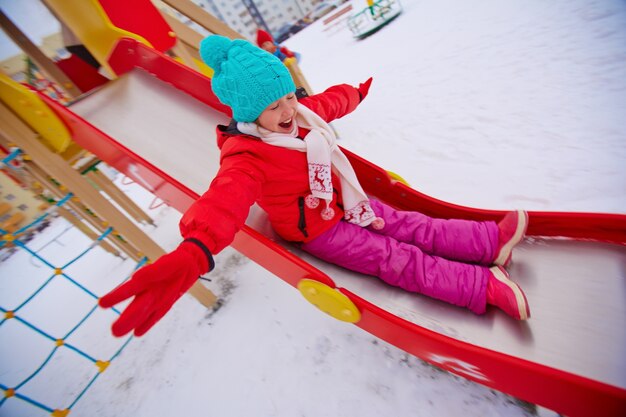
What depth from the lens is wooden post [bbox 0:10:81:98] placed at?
1.46 metres

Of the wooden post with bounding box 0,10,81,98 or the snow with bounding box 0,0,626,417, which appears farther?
the wooden post with bounding box 0,10,81,98

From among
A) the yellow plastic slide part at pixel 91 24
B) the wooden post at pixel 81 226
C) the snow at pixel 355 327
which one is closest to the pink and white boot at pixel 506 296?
the snow at pixel 355 327

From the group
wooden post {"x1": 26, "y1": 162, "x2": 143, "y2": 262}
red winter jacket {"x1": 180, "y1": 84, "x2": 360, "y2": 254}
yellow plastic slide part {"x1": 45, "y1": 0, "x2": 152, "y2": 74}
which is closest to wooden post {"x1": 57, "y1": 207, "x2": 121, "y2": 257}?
wooden post {"x1": 26, "y1": 162, "x2": 143, "y2": 262}

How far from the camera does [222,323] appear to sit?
1.61 m

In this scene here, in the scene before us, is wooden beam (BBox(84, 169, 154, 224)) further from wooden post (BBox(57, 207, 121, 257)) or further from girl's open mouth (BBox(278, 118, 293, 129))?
girl's open mouth (BBox(278, 118, 293, 129))

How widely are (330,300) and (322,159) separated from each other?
0.53 m

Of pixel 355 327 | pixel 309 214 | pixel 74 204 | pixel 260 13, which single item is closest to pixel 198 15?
pixel 74 204

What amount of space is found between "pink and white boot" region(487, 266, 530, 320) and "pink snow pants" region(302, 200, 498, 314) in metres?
0.02

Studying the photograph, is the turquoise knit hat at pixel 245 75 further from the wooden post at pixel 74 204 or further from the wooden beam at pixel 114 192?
the wooden beam at pixel 114 192

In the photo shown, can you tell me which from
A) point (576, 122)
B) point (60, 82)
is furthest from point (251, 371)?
point (576, 122)

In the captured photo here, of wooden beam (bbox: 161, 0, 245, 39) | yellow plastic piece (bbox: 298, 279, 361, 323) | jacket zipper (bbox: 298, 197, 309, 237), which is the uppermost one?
wooden beam (bbox: 161, 0, 245, 39)

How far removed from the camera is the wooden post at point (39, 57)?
146 cm

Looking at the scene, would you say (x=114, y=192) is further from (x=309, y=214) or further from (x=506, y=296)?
(x=506, y=296)

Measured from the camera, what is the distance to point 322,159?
40.4 inches
